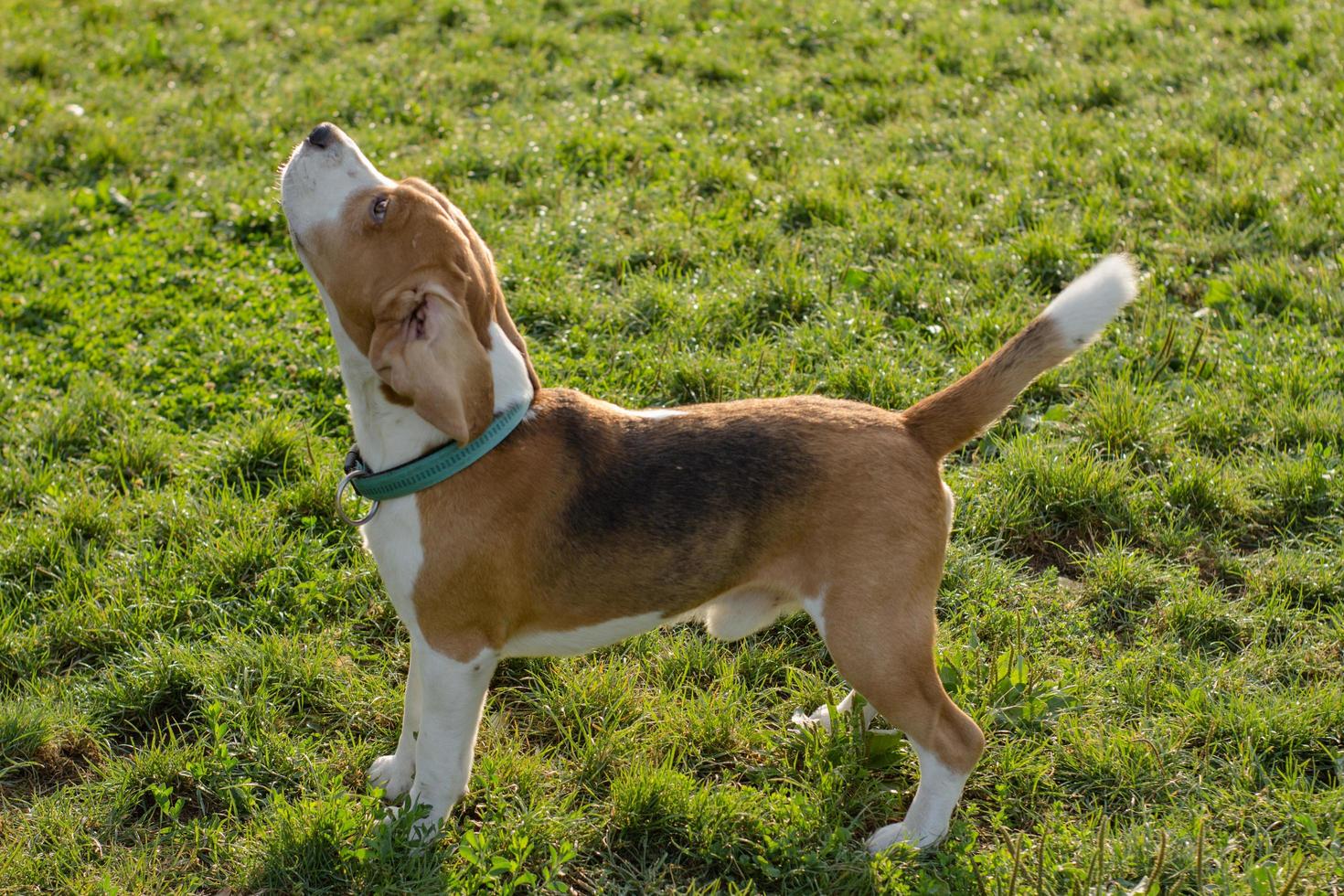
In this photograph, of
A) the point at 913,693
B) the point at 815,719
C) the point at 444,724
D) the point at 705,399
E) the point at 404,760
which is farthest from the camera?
the point at 705,399

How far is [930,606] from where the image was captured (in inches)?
146

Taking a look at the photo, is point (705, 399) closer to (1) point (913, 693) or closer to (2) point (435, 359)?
(1) point (913, 693)

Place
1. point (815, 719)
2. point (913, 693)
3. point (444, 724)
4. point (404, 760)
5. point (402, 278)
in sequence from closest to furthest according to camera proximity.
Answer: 1. point (402, 278)
2. point (913, 693)
3. point (444, 724)
4. point (404, 760)
5. point (815, 719)

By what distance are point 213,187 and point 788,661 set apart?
15.0ft

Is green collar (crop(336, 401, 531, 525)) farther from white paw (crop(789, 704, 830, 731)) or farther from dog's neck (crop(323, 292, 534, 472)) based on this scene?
white paw (crop(789, 704, 830, 731))

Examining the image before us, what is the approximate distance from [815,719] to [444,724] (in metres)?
1.22

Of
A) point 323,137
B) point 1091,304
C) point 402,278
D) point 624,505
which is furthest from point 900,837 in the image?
point 323,137

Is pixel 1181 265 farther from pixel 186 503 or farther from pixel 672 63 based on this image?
pixel 186 503

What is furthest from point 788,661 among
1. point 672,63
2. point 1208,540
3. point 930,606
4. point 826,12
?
point 826,12

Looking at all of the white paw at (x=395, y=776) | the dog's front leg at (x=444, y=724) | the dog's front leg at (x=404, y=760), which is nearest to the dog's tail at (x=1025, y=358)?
the dog's front leg at (x=444, y=724)

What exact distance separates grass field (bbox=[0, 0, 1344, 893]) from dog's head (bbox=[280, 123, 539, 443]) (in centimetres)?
130

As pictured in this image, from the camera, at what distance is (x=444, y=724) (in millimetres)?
3807

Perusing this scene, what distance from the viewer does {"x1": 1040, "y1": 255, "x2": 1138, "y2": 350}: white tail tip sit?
3.73 meters

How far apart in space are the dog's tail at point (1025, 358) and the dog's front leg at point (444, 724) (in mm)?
1467
